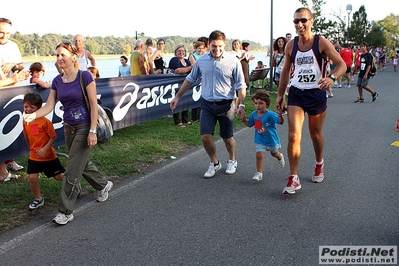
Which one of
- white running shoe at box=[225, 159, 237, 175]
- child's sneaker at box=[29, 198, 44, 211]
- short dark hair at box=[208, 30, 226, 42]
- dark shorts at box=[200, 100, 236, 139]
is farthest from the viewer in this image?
white running shoe at box=[225, 159, 237, 175]

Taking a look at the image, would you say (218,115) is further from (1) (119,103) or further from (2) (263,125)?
(1) (119,103)

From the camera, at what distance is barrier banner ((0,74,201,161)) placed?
577 centimetres

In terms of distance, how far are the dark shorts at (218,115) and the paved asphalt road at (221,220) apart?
686 mm

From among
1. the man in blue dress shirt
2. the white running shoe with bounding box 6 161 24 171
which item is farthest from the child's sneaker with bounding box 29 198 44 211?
the man in blue dress shirt

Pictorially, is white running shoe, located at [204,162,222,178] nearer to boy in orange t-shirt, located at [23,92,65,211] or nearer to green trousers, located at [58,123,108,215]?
green trousers, located at [58,123,108,215]

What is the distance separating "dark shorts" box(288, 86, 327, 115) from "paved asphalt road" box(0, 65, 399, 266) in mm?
998

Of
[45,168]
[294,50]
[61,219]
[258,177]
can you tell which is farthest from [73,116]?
[294,50]

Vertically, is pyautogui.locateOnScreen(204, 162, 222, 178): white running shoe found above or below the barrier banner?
below

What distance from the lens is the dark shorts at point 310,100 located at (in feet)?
16.8

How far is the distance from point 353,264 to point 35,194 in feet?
11.1

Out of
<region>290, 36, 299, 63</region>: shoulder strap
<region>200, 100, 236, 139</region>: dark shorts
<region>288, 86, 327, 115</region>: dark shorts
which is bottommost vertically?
<region>200, 100, 236, 139</region>: dark shorts

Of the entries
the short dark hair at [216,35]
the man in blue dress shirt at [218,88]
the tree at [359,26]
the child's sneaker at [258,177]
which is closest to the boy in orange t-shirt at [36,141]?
the man in blue dress shirt at [218,88]

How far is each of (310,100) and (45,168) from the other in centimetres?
317

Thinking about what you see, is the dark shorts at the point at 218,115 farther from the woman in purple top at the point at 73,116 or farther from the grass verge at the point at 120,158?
the woman in purple top at the point at 73,116
